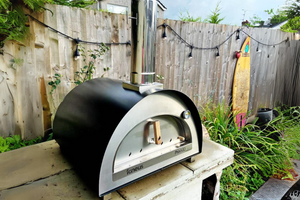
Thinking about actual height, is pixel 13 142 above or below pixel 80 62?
below

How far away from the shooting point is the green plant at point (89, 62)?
1877 millimetres

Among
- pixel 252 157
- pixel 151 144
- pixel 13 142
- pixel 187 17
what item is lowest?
pixel 252 157

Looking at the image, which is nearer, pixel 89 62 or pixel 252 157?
pixel 89 62

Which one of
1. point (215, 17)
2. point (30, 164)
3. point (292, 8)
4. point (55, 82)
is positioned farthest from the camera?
point (292, 8)

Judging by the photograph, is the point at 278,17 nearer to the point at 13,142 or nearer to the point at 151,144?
the point at 151,144

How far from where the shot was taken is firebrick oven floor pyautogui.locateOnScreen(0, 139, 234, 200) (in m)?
0.85

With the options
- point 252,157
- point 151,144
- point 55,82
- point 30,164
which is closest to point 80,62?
point 55,82

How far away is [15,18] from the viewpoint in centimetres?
138

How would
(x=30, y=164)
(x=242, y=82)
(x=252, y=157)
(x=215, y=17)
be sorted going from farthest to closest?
(x=242, y=82) → (x=215, y=17) → (x=252, y=157) → (x=30, y=164)

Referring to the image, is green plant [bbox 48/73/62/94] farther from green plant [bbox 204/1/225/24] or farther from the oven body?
green plant [bbox 204/1/225/24]

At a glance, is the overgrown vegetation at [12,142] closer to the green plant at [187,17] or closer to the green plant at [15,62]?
the green plant at [15,62]

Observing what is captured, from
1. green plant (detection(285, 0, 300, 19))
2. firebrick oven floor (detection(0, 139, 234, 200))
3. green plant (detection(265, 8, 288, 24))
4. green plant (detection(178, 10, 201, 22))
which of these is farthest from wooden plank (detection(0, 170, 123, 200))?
green plant (detection(285, 0, 300, 19))

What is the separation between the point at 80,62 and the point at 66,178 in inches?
49.8

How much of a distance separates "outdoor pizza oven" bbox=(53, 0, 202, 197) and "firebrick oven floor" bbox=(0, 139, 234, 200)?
0.07 m
